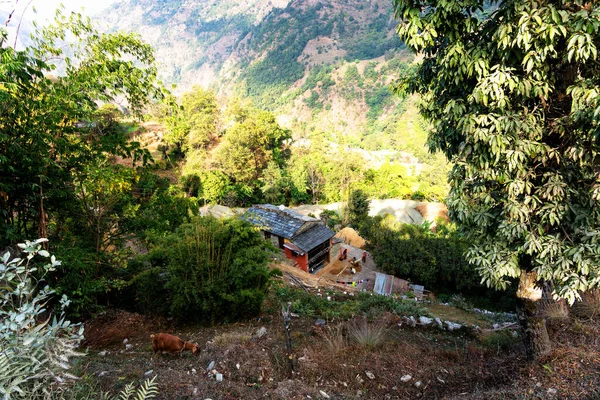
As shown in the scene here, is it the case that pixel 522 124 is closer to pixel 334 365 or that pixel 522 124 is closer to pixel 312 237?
pixel 334 365

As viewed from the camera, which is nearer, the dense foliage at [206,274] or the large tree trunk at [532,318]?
the large tree trunk at [532,318]

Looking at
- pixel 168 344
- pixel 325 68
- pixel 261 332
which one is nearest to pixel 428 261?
pixel 261 332

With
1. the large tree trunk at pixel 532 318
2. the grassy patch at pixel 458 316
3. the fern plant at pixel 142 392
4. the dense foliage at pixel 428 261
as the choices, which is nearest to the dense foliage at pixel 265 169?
the dense foliage at pixel 428 261

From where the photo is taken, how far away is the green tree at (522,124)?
12.7ft

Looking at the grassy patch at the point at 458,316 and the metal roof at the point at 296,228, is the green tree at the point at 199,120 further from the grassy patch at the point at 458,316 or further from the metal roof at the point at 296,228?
the grassy patch at the point at 458,316

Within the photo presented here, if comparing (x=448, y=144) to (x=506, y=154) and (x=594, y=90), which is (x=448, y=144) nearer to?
(x=506, y=154)

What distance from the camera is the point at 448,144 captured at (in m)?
5.38

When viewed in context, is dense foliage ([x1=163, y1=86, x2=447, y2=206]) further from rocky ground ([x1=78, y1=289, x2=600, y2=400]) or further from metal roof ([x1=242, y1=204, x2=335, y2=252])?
rocky ground ([x1=78, y1=289, x2=600, y2=400])

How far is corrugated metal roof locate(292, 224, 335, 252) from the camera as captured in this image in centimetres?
1980

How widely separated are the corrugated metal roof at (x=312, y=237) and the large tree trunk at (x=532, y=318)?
46.9ft

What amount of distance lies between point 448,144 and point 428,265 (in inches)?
583

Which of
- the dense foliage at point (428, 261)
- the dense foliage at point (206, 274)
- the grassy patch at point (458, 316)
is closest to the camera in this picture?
the dense foliage at point (206, 274)

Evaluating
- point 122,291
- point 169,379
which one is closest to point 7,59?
point 169,379

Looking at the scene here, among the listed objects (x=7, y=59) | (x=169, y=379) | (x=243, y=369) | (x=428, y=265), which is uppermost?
(x=7, y=59)
